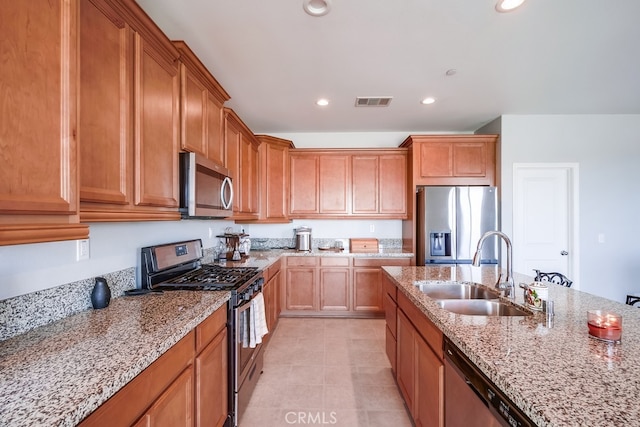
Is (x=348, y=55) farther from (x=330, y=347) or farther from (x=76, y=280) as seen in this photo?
(x=330, y=347)

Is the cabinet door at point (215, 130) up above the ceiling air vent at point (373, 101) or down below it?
below

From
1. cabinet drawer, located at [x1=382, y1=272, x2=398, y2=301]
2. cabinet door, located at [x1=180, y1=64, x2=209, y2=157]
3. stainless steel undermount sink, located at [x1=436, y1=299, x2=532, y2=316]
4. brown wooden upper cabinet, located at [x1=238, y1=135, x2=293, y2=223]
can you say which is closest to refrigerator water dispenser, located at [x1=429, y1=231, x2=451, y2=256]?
cabinet drawer, located at [x1=382, y1=272, x2=398, y2=301]

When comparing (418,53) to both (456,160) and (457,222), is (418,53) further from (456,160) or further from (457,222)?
(457,222)

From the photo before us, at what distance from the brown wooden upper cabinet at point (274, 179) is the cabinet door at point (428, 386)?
2650mm

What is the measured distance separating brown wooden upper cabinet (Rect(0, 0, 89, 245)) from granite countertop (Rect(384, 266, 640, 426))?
1360mm

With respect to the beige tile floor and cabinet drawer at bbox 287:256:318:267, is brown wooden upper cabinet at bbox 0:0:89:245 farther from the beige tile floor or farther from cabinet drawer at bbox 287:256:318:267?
cabinet drawer at bbox 287:256:318:267

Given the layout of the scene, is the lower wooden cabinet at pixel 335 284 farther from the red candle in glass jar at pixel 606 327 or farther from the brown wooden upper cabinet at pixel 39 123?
the brown wooden upper cabinet at pixel 39 123

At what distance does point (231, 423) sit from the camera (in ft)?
5.85

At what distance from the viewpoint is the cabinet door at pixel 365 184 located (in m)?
4.07

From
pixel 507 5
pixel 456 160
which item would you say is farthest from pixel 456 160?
pixel 507 5

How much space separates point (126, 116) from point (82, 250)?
719mm

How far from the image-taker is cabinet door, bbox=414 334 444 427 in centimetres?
131

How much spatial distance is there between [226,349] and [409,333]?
1.15m

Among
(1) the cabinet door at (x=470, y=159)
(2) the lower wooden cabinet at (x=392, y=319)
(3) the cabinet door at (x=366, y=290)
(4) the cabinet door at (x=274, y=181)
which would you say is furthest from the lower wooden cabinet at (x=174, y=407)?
(1) the cabinet door at (x=470, y=159)
